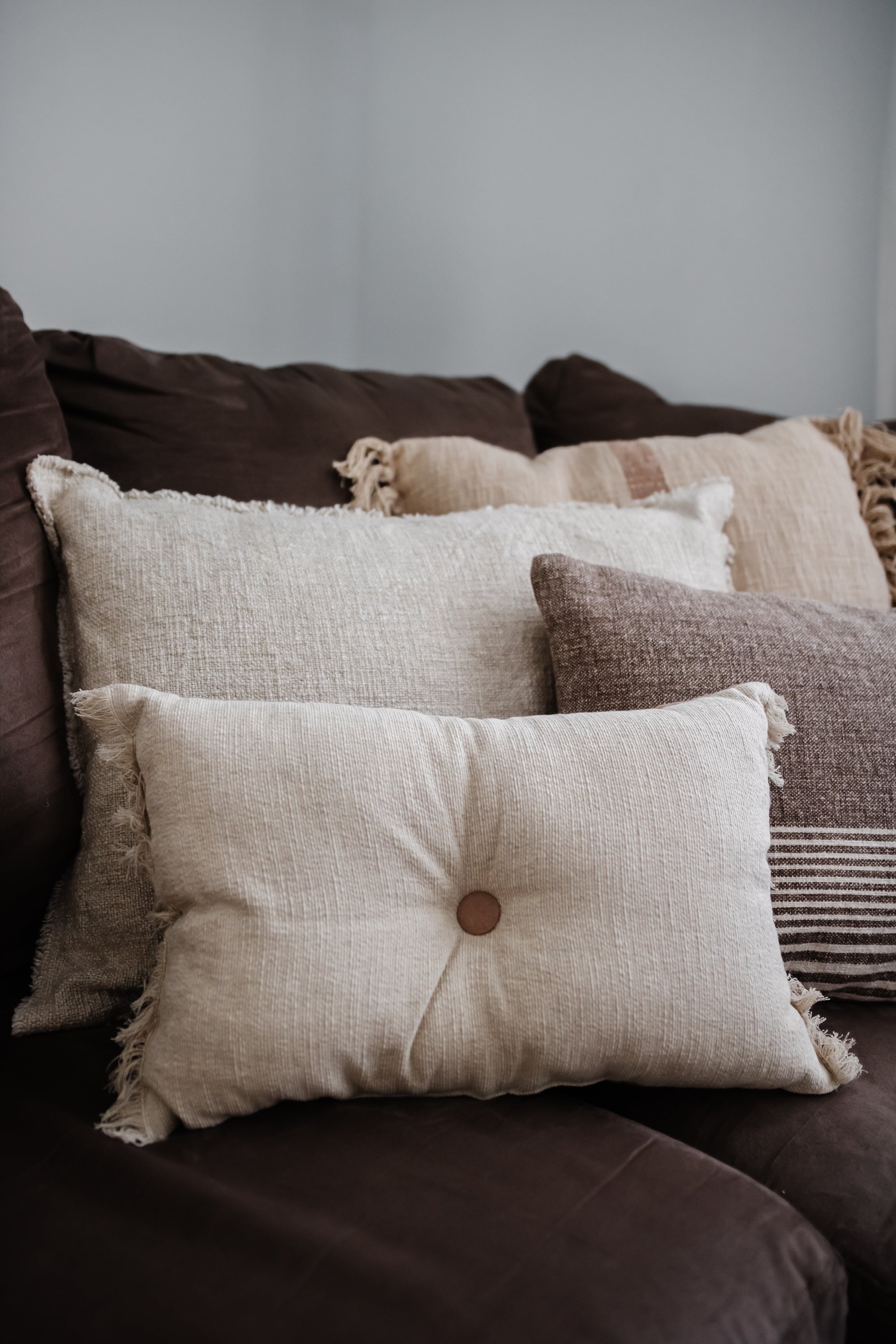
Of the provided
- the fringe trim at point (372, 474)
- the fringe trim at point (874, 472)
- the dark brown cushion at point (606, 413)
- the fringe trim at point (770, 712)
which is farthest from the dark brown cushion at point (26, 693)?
the fringe trim at point (874, 472)

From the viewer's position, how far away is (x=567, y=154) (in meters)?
1.74

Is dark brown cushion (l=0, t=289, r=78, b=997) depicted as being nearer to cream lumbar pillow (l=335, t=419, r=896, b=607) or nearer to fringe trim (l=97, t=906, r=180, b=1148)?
fringe trim (l=97, t=906, r=180, b=1148)

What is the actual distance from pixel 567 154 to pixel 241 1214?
68.2 inches

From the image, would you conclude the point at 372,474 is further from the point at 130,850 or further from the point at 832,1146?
the point at 832,1146

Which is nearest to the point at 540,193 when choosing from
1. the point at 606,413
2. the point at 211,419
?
the point at 606,413

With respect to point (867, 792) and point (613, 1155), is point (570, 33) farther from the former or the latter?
point (613, 1155)

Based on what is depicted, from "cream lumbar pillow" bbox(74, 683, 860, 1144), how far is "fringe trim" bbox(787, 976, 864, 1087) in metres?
0.02

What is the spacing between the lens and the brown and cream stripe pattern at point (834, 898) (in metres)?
0.83

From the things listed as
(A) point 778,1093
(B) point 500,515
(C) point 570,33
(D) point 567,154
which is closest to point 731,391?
(D) point 567,154

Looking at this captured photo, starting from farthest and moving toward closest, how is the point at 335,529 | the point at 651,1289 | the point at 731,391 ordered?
the point at 731,391 → the point at 335,529 → the point at 651,1289

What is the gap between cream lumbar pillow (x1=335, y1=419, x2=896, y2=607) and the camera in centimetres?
114

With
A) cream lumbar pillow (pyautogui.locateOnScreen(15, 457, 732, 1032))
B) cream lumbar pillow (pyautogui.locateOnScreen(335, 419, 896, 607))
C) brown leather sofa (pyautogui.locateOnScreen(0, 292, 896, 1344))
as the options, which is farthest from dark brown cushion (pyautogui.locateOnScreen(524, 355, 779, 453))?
brown leather sofa (pyautogui.locateOnScreen(0, 292, 896, 1344))

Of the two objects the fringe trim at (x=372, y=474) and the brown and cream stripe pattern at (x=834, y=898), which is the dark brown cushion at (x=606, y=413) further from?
the brown and cream stripe pattern at (x=834, y=898)

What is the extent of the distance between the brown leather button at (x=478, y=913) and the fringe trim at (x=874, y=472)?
79cm
